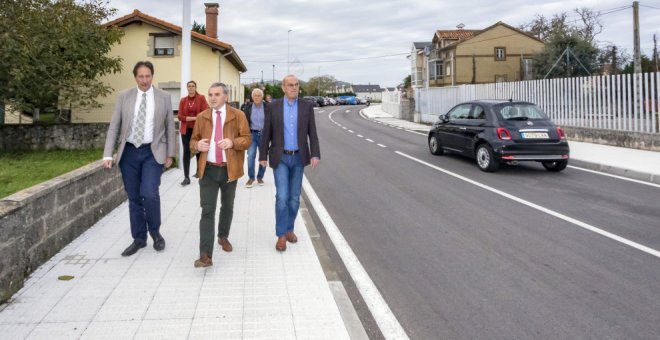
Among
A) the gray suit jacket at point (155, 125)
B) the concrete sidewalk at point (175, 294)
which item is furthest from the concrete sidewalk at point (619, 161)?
the gray suit jacket at point (155, 125)

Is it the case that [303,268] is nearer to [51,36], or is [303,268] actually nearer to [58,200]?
[58,200]

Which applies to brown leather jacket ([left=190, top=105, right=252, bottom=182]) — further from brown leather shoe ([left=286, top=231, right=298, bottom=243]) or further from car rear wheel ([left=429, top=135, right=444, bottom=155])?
car rear wheel ([left=429, top=135, right=444, bottom=155])

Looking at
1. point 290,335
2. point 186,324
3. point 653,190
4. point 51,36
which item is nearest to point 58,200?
point 186,324

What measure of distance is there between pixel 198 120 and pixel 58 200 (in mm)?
1762

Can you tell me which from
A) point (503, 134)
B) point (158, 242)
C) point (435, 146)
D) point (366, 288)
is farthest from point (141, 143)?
point (435, 146)

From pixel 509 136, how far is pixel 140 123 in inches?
330

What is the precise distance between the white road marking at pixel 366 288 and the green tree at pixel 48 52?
13797 millimetres

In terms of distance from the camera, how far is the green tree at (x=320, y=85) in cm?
12631

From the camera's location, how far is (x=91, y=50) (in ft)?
66.5

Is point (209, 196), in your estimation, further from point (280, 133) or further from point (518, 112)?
point (518, 112)

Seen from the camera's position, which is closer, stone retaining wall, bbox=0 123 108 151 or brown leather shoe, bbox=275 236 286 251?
brown leather shoe, bbox=275 236 286 251

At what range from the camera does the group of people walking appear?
198 inches

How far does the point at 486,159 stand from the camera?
461 inches

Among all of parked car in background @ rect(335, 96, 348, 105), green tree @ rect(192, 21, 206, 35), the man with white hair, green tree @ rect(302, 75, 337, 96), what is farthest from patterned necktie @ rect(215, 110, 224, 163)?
green tree @ rect(302, 75, 337, 96)
